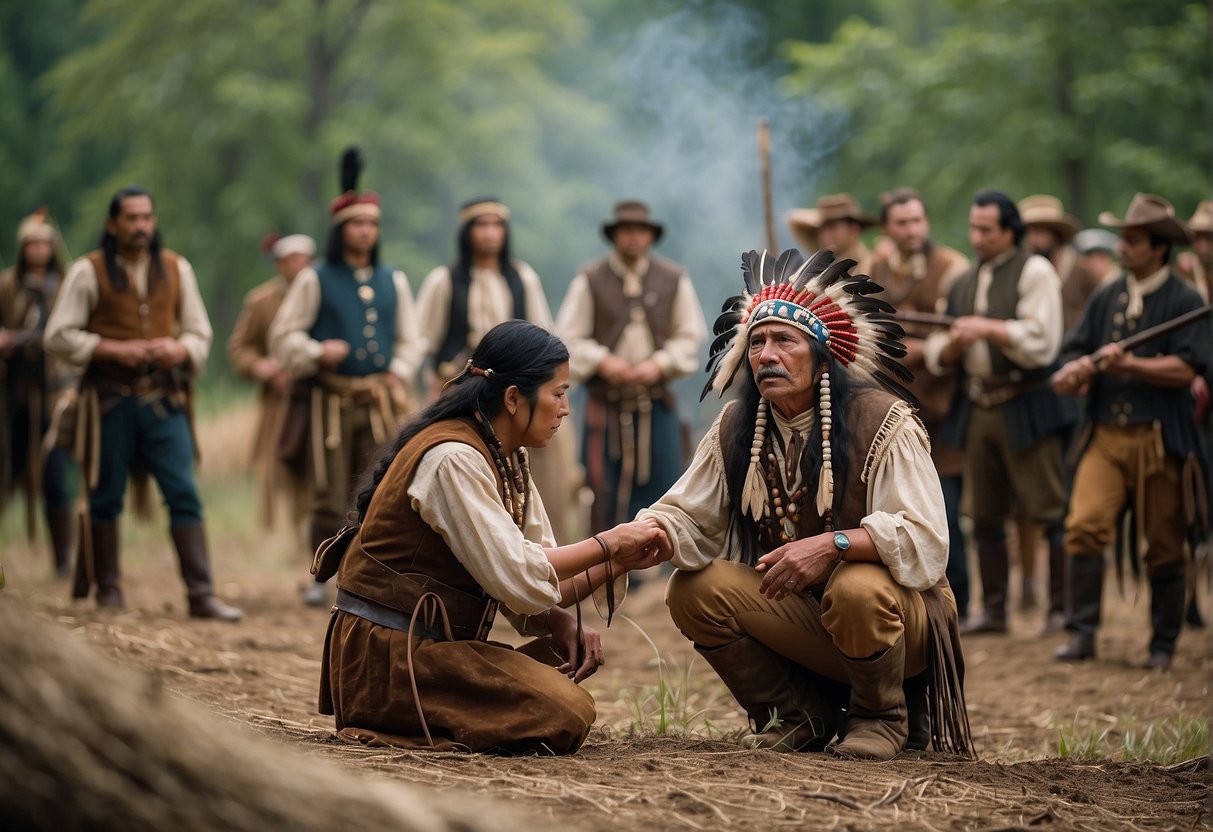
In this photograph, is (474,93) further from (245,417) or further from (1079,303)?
(1079,303)

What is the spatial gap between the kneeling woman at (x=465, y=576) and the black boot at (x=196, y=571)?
122 inches

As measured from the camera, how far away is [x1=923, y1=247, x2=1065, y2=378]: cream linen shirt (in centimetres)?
738

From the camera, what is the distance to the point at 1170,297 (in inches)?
265

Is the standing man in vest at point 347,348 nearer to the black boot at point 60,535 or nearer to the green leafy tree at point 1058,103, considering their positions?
the black boot at point 60,535

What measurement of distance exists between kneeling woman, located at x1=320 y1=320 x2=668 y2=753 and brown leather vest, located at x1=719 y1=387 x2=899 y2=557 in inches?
18.9

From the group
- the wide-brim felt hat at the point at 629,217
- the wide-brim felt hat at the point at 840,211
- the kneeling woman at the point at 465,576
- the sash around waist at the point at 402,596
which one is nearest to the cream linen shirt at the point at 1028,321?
the wide-brim felt hat at the point at 840,211

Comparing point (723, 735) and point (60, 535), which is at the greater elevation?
point (60, 535)

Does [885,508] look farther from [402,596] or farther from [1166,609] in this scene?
[1166,609]

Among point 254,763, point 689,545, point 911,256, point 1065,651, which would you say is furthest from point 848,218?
point 254,763

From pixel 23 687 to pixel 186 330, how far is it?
16.0 feet

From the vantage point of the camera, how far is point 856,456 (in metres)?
4.36

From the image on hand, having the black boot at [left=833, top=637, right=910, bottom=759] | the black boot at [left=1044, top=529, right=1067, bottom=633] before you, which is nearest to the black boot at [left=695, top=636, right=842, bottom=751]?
the black boot at [left=833, top=637, right=910, bottom=759]

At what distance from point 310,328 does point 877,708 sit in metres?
4.60

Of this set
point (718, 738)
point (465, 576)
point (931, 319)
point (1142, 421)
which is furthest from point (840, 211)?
point (465, 576)
